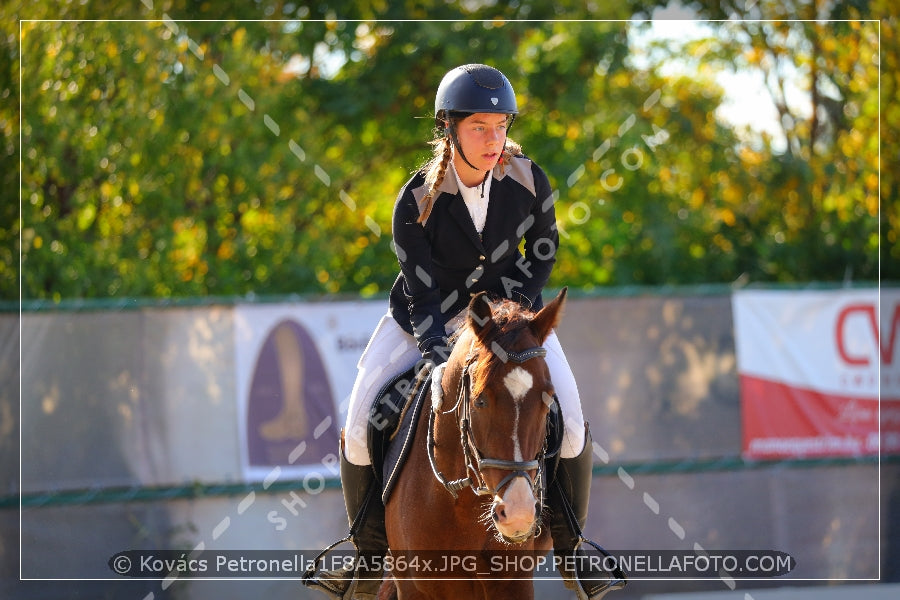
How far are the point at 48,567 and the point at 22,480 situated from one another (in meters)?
0.70

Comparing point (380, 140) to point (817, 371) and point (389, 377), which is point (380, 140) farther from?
point (389, 377)

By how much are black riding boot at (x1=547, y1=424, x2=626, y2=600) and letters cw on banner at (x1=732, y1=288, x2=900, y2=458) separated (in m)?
4.89

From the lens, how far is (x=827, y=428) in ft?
30.4

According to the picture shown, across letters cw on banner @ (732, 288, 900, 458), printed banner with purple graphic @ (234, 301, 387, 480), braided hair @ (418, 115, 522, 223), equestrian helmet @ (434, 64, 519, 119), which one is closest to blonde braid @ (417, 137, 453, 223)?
braided hair @ (418, 115, 522, 223)

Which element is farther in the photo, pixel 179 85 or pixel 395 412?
pixel 179 85

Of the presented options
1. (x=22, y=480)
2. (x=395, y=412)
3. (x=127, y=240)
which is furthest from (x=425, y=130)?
(x=395, y=412)

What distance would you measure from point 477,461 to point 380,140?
1122 centimetres

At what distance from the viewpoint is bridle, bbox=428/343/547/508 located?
3531mm

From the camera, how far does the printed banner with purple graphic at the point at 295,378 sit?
8.37 meters

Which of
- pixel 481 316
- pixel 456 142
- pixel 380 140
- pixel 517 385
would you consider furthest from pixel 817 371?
pixel 380 140

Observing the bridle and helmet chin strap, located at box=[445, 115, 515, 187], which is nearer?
the bridle

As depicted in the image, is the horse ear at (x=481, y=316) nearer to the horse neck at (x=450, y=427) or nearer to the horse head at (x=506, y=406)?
the horse head at (x=506, y=406)

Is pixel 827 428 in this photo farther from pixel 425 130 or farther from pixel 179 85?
pixel 179 85
